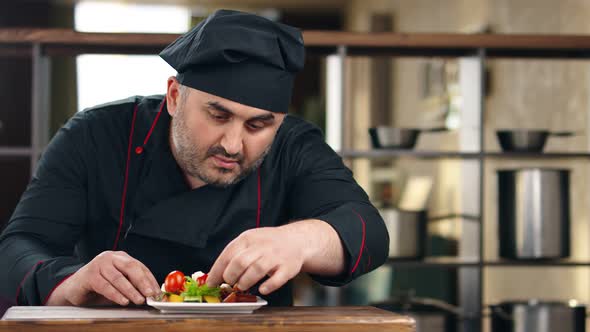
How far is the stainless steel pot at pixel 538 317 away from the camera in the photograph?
333 cm

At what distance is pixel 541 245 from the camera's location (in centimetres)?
344

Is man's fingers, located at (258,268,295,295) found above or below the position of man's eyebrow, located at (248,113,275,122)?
below

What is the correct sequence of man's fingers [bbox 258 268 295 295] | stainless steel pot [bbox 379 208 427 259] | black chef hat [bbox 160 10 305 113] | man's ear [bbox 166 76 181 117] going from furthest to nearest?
stainless steel pot [bbox 379 208 427 259], man's ear [bbox 166 76 181 117], black chef hat [bbox 160 10 305 113], man's fingers [bbox 258 268 295 295]

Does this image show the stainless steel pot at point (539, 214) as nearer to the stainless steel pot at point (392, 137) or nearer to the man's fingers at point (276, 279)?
the stainless steel pot at point (392, 137)

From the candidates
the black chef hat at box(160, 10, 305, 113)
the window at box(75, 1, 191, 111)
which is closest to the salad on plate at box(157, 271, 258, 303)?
the black chef hat at box(160, 10, 305, 113)

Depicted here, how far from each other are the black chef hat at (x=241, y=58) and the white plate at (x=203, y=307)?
0.42 meters

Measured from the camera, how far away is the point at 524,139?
3.51 metres

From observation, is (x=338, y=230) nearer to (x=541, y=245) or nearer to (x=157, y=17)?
(x=541, y=245)

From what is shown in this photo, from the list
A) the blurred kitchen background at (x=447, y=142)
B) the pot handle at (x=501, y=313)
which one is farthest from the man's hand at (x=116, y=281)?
the pot handle at (x=501, y=313)

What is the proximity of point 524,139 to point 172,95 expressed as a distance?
2.06 meters

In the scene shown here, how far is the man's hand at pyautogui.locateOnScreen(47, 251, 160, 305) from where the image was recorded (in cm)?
142

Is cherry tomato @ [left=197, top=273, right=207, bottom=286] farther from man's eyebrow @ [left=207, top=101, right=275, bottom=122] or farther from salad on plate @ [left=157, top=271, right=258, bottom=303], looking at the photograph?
man's eyebrow @ [left=207, top=101, right=275, bottom=122]

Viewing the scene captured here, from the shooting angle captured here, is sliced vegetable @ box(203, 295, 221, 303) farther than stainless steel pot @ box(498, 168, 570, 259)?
No

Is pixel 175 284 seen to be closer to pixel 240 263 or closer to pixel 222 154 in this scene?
pixel 240 263
